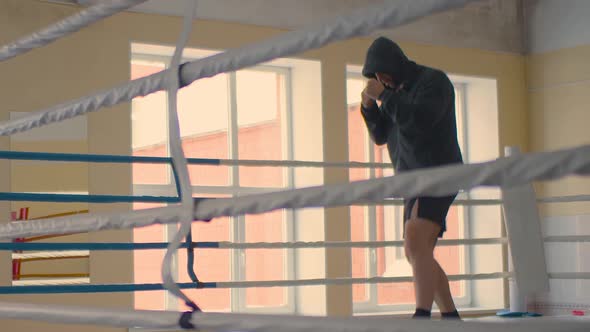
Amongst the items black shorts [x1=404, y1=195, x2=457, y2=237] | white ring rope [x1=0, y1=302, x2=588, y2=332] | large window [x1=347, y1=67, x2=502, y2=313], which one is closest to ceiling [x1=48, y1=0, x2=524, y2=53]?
large window [x1=347, y1=67, x2=502, y2=313]

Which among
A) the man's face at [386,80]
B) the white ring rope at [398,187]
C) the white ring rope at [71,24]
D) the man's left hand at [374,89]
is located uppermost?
the man's face at [386,80]

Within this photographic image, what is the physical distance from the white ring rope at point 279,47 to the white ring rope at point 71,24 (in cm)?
11

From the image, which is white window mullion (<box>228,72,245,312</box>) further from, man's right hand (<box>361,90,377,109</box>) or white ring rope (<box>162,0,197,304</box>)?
white ring rope (<box>162,0,197,304</box>)

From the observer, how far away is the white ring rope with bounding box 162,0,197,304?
108cm

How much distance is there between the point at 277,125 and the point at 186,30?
17.4 ft

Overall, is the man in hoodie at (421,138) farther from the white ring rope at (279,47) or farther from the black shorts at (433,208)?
the white ring rope at (279,47)

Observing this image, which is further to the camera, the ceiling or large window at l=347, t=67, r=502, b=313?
large window at l=347, t=67, r=502, b=313

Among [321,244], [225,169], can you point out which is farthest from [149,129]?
[321,244]

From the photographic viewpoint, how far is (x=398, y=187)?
823mm

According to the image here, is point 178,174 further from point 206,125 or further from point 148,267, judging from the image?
point 206,125

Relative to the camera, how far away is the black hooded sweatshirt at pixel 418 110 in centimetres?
277

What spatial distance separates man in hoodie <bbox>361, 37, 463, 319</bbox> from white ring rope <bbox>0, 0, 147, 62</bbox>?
1.35 metres

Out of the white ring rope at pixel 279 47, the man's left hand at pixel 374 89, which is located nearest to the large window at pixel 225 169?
the man's left hand at pixel 374 89

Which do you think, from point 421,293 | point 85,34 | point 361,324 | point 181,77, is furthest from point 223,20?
point 361,324
